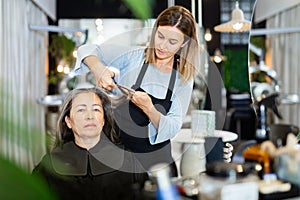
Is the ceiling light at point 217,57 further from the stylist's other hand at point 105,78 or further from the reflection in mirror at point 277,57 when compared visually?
the stylist's other hand at point 105,78

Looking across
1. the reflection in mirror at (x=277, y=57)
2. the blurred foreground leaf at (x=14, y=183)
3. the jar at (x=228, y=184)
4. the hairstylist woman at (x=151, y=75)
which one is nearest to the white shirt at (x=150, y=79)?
the hairstylist woman at (x=151, y=75)

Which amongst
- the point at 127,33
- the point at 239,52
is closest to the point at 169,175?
the point at 127,33

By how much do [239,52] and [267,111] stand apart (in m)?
0.18

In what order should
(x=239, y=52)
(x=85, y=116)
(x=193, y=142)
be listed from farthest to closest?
(x=239, y=52), (x=193, y=142), (x=85, y=116)

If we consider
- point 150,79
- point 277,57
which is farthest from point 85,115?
point 277,57

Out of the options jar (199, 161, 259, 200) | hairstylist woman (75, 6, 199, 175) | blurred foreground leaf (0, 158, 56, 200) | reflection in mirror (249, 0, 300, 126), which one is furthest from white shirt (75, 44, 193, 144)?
blurred foreground leaf (0, 158, 56, 200)

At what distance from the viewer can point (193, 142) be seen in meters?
0.82

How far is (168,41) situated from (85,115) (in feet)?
0.70

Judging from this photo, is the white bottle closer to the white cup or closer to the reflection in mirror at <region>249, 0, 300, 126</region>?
the white cup

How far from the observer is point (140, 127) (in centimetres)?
76

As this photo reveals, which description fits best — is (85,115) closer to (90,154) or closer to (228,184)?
(90,154)

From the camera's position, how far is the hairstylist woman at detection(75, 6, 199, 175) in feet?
2.43

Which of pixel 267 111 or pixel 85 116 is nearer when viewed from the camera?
pixel 85 116

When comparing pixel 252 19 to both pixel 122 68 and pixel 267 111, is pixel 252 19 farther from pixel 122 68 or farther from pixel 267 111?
pixel 122 68
